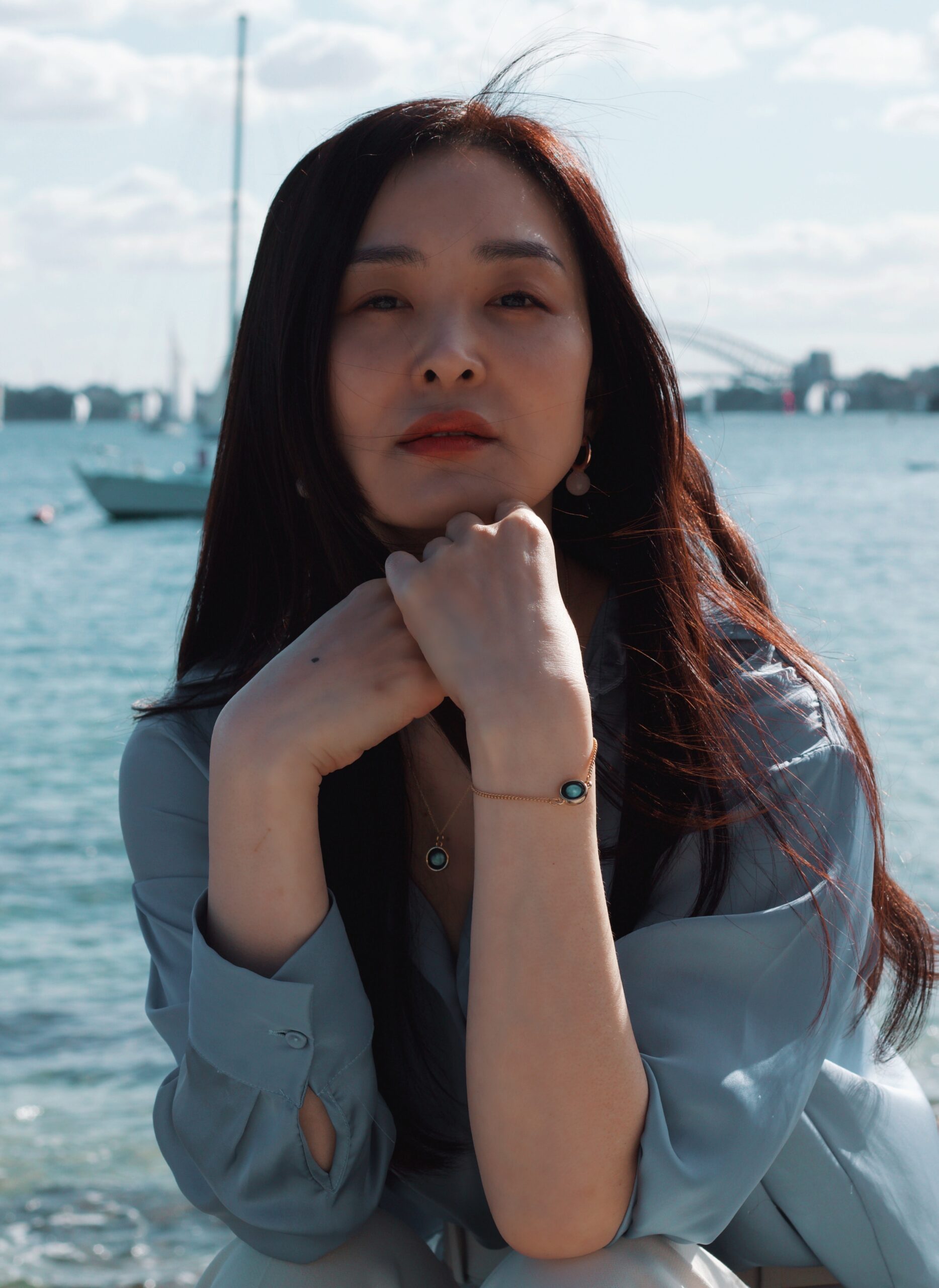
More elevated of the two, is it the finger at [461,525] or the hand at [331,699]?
the finger at [461,525]

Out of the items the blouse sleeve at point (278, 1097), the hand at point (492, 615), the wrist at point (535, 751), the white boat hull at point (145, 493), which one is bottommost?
the white boat hull at point (145, 493)

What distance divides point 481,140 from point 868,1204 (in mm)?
1462

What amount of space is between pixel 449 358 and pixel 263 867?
66 centimetres

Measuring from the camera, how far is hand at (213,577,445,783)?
5.02 feet

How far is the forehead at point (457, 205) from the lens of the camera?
1.64 metres

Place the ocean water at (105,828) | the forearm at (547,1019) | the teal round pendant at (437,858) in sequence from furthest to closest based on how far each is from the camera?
1. the ocean water at (105,828)
2. the teal round pendant at (437,858)
3. the forearm at (547,1019)

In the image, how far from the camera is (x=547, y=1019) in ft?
4.43

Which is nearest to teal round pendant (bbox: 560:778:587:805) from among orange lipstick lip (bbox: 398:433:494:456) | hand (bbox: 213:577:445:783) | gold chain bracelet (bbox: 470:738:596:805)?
gold chain bracelet (bbox: 470:738:596:805)

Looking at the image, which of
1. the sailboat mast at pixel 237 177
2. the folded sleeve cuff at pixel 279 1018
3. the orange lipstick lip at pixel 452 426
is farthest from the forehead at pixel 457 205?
the sailboat mast at pixel 237 177

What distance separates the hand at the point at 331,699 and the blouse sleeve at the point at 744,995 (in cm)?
40

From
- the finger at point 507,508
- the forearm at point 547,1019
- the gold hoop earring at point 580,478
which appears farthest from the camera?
the gold hoop earring at point 580,478

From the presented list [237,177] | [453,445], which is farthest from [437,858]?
[237,177]

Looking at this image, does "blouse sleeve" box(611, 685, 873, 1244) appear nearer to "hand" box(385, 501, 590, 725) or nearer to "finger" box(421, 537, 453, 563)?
"hand" box(385, 501, 590, 725)

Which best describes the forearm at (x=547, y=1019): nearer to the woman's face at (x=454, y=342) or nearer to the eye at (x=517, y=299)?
the woman's face at (x=454, y=342)
